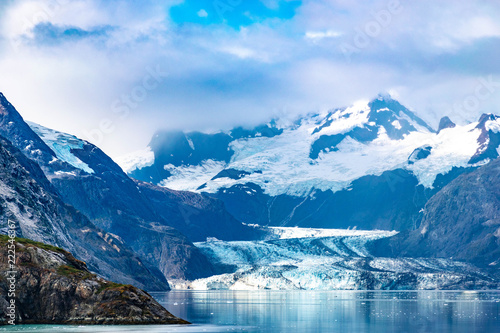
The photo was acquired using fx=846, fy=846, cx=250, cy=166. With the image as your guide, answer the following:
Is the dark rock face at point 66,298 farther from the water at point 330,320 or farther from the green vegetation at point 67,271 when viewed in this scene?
the water at point 330,320

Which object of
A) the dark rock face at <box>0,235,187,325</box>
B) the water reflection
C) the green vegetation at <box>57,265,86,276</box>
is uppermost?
the green vegetation at <box>57,265,86,276</box>

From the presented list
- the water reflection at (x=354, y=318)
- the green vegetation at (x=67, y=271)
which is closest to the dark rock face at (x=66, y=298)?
the green vegetation at (x=67, y=271)

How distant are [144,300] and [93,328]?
12.5 m

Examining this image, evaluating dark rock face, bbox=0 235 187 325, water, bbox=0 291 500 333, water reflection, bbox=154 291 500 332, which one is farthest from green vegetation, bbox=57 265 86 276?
water reflection, bbox=154 291 500 332

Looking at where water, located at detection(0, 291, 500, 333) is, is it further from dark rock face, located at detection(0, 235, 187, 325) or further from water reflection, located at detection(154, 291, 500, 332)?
dark rock face, located at detection(0, 235, 187, 325)

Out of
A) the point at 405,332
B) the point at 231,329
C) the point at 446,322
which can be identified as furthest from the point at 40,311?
the point at 446,322

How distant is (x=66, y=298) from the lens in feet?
347

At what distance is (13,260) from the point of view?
10594 cm

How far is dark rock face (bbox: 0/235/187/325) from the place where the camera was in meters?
104

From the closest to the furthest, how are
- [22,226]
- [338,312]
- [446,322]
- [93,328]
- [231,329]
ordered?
[93,328] → [231,329] → [446,322] → [338,312] → [22,226]

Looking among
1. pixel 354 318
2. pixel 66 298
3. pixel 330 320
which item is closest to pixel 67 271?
pixel 66 298

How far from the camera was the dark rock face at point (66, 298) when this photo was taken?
10444 cm

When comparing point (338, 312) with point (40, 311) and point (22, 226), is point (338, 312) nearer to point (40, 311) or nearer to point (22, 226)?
point (40, 311)

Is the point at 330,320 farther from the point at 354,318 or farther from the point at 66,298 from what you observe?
the point at 66,298
